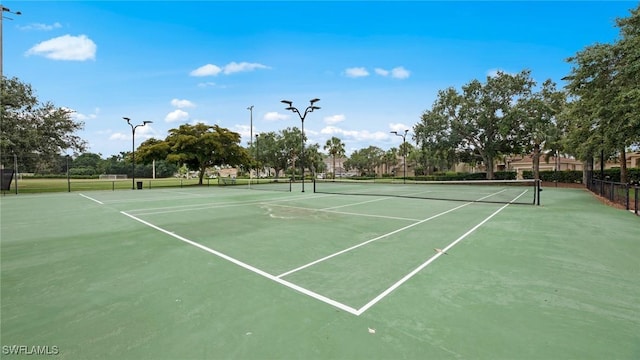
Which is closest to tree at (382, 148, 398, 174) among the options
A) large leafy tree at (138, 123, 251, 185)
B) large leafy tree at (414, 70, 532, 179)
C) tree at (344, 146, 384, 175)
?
tree at (344, 146, 384, 175)

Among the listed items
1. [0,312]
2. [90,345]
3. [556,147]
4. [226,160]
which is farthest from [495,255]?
[556,147]

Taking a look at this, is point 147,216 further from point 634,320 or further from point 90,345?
point 634,320

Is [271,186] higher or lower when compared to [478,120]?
lower

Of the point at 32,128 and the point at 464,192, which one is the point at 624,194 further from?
the point at 32,128

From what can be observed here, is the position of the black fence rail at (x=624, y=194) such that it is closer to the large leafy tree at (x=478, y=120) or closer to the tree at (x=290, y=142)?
the large leafy tree at (x=478, y=120)

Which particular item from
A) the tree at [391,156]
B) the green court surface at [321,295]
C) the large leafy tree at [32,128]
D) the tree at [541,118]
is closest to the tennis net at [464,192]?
the tree at [541,118]

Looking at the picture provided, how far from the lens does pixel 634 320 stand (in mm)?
3406

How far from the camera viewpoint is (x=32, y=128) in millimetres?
27984

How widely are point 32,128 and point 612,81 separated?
42.7 metres

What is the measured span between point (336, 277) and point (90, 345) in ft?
10.1

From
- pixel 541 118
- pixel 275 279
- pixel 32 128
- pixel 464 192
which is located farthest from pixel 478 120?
pixel 32 128

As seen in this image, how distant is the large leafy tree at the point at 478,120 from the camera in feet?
122

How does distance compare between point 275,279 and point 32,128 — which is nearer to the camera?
point 275,279

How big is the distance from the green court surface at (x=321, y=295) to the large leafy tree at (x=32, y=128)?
25982mm
